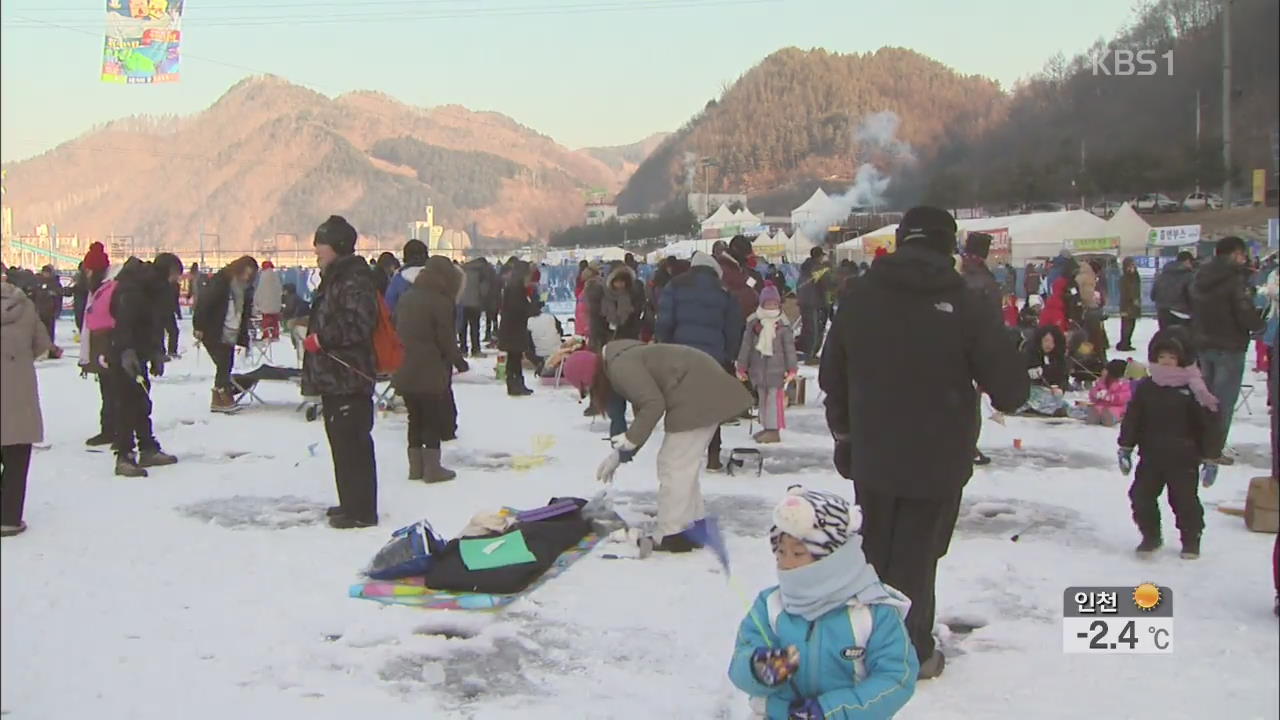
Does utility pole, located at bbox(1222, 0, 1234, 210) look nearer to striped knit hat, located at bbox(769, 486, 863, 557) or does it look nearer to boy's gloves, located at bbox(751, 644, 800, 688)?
striped knit hat, located at bbox(769, 486, 863, 557)

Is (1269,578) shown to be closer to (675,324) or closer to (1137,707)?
(1137,707)

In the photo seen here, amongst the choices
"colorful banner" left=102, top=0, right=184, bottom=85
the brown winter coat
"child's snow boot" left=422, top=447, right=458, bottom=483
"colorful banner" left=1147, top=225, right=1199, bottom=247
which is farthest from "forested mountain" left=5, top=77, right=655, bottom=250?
"colorful banner" left=102, top=0, right=184, bottom=85

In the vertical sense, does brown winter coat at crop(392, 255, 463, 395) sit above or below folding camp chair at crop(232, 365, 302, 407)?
above

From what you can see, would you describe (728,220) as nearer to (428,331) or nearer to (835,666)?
(428,331)

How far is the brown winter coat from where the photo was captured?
26.0ft

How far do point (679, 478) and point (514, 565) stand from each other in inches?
42.6

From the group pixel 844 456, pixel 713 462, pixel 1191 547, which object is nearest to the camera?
pixel 844 456

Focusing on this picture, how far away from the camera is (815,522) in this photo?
2.80 m

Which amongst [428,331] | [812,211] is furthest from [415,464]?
[812,211]

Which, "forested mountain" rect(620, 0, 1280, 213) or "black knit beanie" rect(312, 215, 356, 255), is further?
"black knit beanie" rect(312, 215, 356, 255)

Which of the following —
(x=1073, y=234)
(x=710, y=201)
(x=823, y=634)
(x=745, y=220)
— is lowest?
(x=823, y=634)

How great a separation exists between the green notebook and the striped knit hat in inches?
115

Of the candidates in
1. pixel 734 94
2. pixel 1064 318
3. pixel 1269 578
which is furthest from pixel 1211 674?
pixel 734 94

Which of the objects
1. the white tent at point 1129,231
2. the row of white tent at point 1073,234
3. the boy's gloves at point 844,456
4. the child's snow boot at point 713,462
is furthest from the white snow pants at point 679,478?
the white tent at point 1129,231
